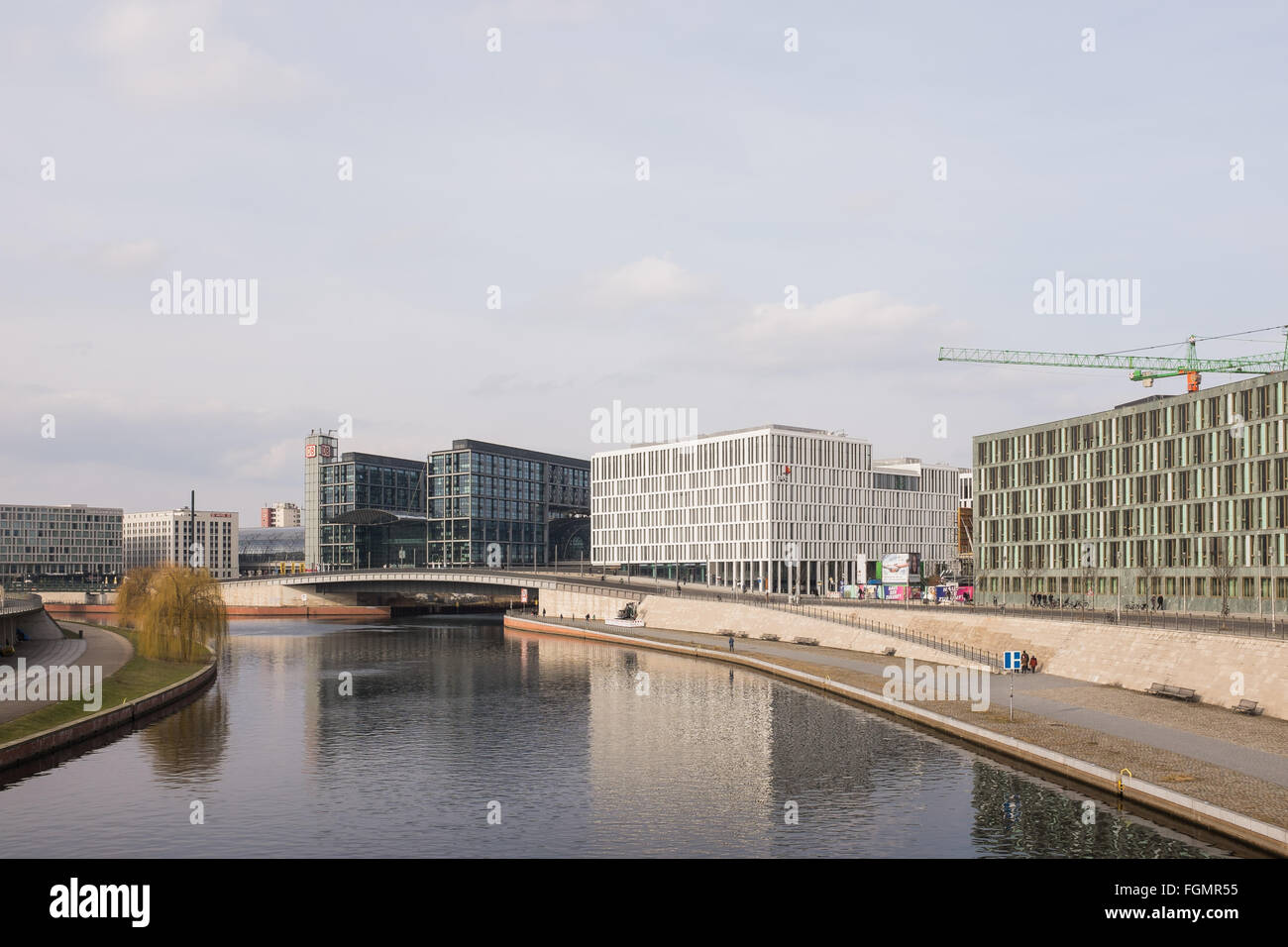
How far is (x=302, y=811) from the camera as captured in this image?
38.9 meters

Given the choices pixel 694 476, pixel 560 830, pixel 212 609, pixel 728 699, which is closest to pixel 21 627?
pixel 212 609

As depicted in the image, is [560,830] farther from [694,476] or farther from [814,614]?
[694,476]

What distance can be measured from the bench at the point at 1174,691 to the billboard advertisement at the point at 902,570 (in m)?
52.3

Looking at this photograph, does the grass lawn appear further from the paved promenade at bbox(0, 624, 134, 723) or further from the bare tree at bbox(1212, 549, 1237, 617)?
the bare tree at bbox(1212, 549, 1237, 617)

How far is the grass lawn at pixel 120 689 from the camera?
47.4 meters

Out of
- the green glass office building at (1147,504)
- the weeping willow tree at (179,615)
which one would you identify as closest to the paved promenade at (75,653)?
the weeping willow tree at (179,615)

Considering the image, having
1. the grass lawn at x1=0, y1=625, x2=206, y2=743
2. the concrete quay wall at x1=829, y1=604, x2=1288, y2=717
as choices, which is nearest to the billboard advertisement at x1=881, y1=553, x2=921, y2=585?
the concrete quay wall at x1=829, y1=604, x2=1288, y2=717

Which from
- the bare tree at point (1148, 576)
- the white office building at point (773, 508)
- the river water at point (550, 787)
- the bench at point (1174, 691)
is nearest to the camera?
the river water at point (550, 787)

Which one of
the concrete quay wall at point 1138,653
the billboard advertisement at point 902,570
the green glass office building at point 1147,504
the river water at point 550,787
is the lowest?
the river water at point 550,787

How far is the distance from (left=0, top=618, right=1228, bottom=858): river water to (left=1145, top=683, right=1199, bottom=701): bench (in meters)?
15.6

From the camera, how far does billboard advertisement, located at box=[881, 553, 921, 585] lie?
112688 millimetres

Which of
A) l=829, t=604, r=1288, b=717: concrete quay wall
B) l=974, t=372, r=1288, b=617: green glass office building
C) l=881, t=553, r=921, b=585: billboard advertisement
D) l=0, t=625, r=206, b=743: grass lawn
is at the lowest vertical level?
l=0, t=625, r=206, b=743: grass lawn

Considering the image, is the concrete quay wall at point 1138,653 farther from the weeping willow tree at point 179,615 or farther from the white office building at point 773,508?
the white office building at point 773,508

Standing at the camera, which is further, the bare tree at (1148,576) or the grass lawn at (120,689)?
the bare tree at (1148,576)
